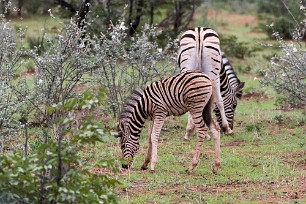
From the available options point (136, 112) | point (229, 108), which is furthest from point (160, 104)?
point (229, 108)

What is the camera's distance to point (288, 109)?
13828 mm

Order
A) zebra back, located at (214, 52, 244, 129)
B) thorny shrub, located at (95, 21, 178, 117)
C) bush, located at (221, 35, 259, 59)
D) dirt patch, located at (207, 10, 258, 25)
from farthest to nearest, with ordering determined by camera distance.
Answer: dirt patch, located at (207, 10, 258, 25)
bush, located at (221, 35, 259, 59)
zebra back, located at (214, 52, 244, 129)
thorny shrub, located at (95, 21, 178, 117)

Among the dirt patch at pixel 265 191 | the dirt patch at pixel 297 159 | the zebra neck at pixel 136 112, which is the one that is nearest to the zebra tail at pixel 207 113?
the zebra neck at pixel 136 112

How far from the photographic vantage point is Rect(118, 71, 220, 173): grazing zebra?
9305 millimetres

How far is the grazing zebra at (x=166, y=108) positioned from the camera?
9.30m

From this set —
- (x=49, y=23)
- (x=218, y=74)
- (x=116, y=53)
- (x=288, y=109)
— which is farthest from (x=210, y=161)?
(x=49, y=23)

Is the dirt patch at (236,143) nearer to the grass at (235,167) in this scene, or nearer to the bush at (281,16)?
the grass at (235,167)

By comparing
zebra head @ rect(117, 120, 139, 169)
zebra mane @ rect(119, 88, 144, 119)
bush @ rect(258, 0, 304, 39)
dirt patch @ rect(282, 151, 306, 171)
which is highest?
bush @ rect(258, 0, 304, 39)

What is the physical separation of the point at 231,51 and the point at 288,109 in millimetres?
5468

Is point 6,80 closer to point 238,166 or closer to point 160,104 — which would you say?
point 160,104

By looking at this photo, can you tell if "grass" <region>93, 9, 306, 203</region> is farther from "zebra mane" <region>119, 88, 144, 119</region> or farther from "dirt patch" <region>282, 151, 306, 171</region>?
"zebra mane" <region>119, 88, 144, 119</region>

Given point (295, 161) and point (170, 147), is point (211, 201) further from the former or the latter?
point (170, 147)

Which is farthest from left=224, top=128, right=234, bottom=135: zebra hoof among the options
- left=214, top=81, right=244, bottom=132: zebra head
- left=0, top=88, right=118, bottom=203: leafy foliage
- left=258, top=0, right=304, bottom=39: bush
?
left=258, top=0, right=304, bottom=39: bush

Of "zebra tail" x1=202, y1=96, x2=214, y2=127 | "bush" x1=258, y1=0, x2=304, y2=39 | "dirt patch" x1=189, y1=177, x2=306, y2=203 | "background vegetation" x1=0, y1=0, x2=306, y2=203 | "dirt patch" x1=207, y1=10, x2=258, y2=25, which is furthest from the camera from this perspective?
"dirt patch" x1=207, y1=10, x2=258, y2=25
